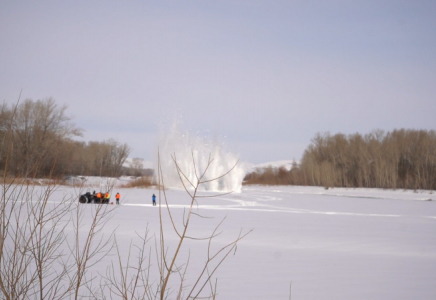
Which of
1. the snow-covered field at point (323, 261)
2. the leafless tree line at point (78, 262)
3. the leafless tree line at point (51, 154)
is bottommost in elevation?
the snow-covered field at point (323, 261)

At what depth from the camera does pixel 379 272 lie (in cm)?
556

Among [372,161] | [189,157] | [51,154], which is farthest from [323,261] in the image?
[372,161]

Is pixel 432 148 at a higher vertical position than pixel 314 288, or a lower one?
higher

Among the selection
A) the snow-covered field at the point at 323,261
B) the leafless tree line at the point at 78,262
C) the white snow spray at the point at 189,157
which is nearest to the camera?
the leafless tree line at the point at 78,262

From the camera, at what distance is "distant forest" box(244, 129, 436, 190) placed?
4134 cm

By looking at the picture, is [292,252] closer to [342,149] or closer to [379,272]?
[379,272]

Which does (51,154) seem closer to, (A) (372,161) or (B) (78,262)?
(B) (78,262)

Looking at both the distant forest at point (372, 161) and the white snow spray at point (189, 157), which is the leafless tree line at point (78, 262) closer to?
the white snow spray at point (189, 157)

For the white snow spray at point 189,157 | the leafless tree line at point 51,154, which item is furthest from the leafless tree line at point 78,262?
the white snow spray at point 189,157

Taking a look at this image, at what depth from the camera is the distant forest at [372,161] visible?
136ft

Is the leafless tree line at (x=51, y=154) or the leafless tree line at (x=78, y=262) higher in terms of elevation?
the leafless tree line at (x=51, y=154)

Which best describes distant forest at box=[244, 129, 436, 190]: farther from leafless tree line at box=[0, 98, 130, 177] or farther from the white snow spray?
leafless tree line at box=[0, 98, 130, 177]

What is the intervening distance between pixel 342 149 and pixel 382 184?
31.2 ft

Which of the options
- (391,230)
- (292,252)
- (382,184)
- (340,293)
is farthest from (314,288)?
(382,184)
